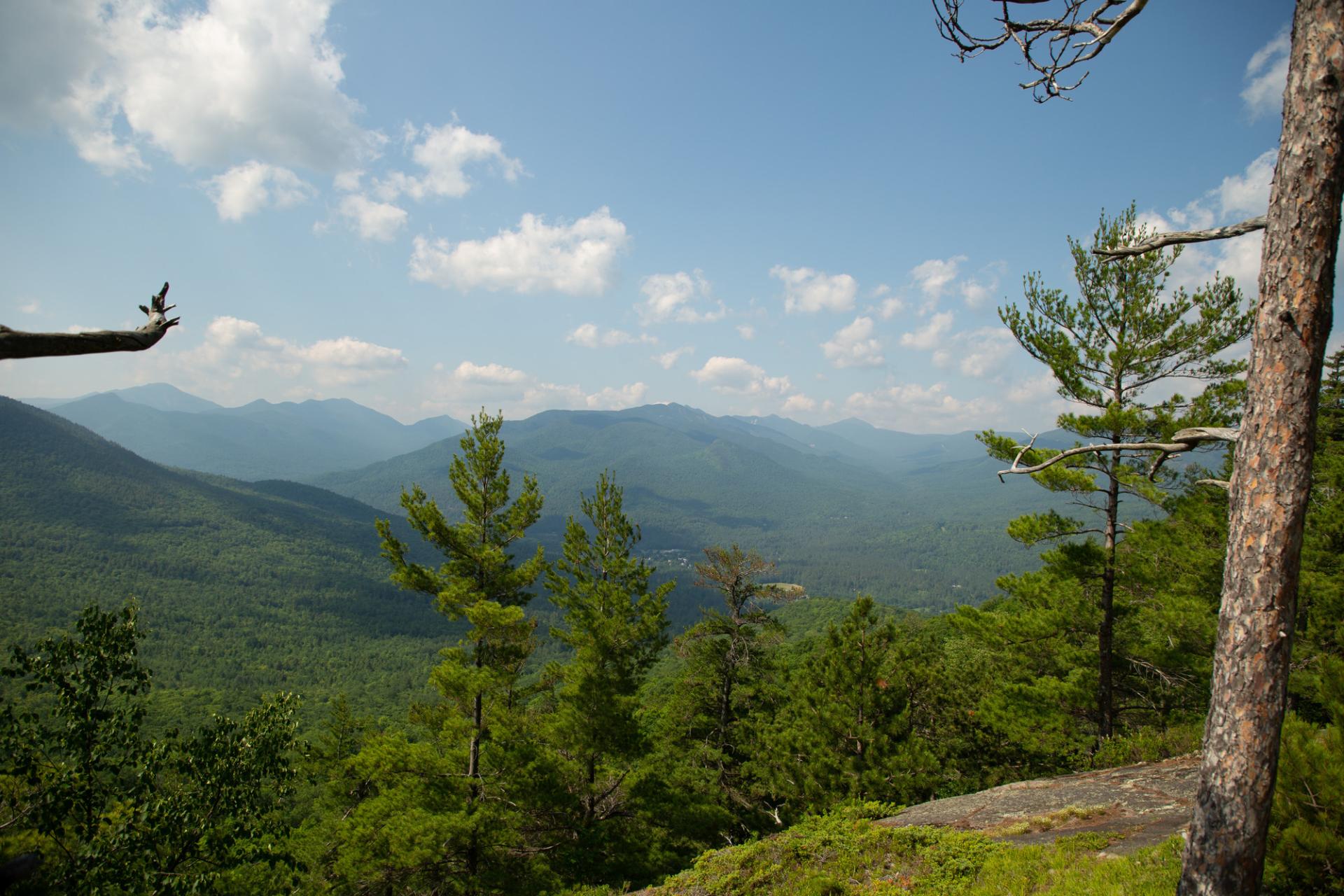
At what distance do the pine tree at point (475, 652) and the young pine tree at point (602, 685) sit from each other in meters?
1.27

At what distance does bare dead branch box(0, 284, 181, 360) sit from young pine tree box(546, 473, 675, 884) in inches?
362

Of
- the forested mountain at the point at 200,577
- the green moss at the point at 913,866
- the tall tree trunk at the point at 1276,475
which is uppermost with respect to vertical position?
the tall tree trunk at the point at 1276,475

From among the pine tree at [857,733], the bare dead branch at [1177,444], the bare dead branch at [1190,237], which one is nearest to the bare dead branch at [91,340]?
the bare dead branch at [1177,444]

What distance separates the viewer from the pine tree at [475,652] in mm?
10438

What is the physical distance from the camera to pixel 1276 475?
119 inches

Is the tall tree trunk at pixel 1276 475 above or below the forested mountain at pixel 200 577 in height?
above

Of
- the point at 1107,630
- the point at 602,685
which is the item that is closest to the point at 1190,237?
the point at 1107,630

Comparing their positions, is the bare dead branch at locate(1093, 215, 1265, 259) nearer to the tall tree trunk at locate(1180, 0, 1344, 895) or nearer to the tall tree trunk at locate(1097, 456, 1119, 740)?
the tall tree trunk at locate(1180, 0, 1344, 895)

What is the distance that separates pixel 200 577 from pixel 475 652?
171 meters

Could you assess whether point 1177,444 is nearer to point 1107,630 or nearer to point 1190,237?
point 1190,237

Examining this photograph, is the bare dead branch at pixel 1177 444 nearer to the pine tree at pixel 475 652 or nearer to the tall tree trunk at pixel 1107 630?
the tall tree trunk at pixel 1107 630

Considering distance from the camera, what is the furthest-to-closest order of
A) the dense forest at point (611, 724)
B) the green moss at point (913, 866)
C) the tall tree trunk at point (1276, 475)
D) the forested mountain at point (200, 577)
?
the forested mountain at point (200, 577) < the dense forest at point (611, 724) < the green moss at point (913, 866) < the tall tree trunk at point (1276, 475)

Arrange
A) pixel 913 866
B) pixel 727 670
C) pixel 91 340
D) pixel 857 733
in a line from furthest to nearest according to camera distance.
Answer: pixel 727 670
pixel 857 733
pixel 913 866
pixel 91 340

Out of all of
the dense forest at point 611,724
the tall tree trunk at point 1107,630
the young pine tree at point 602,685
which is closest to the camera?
the dense forest at point 611,724
